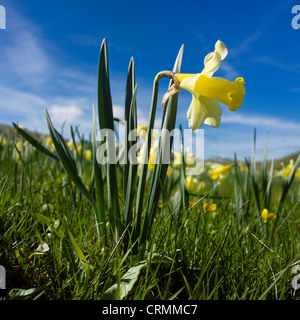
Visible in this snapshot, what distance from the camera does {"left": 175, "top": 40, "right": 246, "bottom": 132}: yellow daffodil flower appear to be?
0.89 meters

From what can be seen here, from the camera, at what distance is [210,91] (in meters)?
0.90

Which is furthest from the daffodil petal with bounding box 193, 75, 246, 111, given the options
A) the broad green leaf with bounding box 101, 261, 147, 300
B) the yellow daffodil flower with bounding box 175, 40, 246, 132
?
the broad green leaf with bounding box 101, 261, 147, 300

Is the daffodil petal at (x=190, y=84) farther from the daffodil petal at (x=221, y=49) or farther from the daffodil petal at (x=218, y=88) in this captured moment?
the daffodil petal at (x=221, y=49)

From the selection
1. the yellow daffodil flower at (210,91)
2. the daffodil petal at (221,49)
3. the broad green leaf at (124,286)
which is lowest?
the broad green leaf at (124,286)

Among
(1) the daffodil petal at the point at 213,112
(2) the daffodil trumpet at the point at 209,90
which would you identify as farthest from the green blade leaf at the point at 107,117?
(1) the daffodil petal at the point at 213,112

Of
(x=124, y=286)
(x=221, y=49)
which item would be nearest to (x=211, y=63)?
(x=221, y=49)

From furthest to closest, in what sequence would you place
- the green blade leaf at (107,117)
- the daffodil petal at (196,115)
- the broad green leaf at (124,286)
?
the green blade leaf at (107,117) → the daffodil petal at (196,115) → the broad green leaf at (124,286)

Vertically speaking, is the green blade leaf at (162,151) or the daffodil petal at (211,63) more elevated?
the daffodil petal at (211,63)

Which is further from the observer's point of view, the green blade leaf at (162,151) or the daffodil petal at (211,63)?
the green blade leaf at (162,151)

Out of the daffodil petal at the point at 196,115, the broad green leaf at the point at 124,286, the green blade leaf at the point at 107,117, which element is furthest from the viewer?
the green blade leaf at the point at 107,117

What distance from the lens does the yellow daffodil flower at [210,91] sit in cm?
89

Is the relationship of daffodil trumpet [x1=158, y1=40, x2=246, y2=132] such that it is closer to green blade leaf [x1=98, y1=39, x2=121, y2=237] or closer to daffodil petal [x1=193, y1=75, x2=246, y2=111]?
daffodil petal [x1=193, y1=75, x2=246, y2=111]

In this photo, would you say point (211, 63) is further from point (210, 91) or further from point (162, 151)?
point (162, 151)

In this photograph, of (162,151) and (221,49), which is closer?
(221,49)
